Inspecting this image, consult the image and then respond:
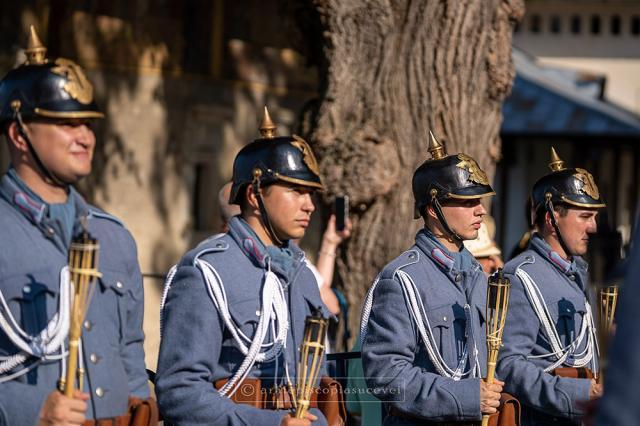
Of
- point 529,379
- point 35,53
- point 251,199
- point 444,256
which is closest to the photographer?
point 35,53

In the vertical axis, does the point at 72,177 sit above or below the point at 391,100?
below

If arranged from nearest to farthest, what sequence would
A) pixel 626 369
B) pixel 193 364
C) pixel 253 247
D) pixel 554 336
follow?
pixel 626 369 → pixel 193 364 → pixel 253 247 → pixel 554 336

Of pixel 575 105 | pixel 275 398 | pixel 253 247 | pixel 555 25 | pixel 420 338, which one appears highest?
pixel 555 25

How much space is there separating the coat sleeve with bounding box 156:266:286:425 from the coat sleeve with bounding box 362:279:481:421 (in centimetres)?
87

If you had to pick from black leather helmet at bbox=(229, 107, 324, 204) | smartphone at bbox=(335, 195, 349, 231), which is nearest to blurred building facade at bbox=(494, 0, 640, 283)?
smartphone at bbox=(335, 195, 349, 231)

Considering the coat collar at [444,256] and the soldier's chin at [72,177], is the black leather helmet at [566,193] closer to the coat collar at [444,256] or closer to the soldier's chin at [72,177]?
the coat collar at [444,256]

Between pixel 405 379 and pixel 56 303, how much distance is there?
6.04 ft

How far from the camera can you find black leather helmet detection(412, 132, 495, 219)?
669cm

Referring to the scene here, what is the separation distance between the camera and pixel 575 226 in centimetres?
754

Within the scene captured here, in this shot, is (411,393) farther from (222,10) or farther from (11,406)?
(222,10)

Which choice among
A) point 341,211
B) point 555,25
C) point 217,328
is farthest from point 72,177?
point 555,25

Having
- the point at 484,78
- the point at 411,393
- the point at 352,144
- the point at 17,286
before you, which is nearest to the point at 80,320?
the point at 17,286

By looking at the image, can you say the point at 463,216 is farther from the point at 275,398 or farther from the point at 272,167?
the point at 275,398

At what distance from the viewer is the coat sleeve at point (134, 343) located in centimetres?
525
